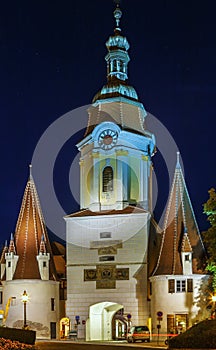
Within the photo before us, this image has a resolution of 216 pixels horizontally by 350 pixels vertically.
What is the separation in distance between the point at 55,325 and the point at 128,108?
2080 cm

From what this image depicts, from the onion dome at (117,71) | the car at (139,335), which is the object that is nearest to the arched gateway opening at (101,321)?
the car at (139,335)

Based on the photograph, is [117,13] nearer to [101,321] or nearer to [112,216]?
[112,216]

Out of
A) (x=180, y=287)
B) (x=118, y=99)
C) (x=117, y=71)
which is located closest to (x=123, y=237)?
(x=180, y=287)

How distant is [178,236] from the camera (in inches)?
2384

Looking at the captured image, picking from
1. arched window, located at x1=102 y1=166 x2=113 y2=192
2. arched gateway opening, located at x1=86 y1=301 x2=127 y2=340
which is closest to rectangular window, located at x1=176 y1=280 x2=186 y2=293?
arched gateway opening, located at x1=86 y1=301 x2=127 y2=340

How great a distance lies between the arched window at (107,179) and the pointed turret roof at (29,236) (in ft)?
22.3

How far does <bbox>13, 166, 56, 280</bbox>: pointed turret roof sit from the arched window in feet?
22.3

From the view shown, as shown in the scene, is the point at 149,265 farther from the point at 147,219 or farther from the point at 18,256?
the point at 18,256

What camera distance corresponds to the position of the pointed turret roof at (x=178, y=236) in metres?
59.2

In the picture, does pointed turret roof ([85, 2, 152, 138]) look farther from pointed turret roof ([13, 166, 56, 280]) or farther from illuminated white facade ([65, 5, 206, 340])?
pointed turret roof ([13, 166, 56, 280])

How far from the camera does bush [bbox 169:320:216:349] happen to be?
32.3 meters

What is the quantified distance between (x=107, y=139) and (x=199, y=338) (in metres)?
35.4

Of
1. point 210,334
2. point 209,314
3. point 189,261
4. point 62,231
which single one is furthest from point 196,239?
point 210,334

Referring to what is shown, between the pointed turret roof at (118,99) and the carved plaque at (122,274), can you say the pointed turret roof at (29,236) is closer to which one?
the carved plaque at (122,274)
